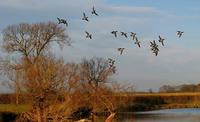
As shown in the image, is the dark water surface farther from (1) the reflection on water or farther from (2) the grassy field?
(2) the grassy field

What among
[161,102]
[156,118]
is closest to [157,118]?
[156,118]

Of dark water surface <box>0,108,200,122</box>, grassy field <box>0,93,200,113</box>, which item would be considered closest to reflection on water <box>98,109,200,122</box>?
dark water surface <box>0,108,200,122</box>

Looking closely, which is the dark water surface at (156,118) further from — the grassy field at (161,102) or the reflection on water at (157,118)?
the grassy field at (161,102)

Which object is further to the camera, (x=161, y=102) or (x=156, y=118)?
(x=161, y=102)

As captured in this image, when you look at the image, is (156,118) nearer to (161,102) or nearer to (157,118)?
(157,118)

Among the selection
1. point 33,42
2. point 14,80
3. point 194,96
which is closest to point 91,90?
point 33,42

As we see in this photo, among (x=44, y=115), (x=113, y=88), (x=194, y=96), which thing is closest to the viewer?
(x=44, y=115)

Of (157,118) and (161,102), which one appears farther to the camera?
(161,102)

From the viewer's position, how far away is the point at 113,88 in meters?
48.6

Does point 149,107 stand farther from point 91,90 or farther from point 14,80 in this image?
point 14,80

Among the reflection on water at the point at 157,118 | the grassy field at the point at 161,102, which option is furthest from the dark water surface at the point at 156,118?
the grassy field at the point at 161,102

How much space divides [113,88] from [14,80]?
13.5 metres

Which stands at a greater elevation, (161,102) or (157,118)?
(157,118)

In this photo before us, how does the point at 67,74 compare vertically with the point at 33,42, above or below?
below
